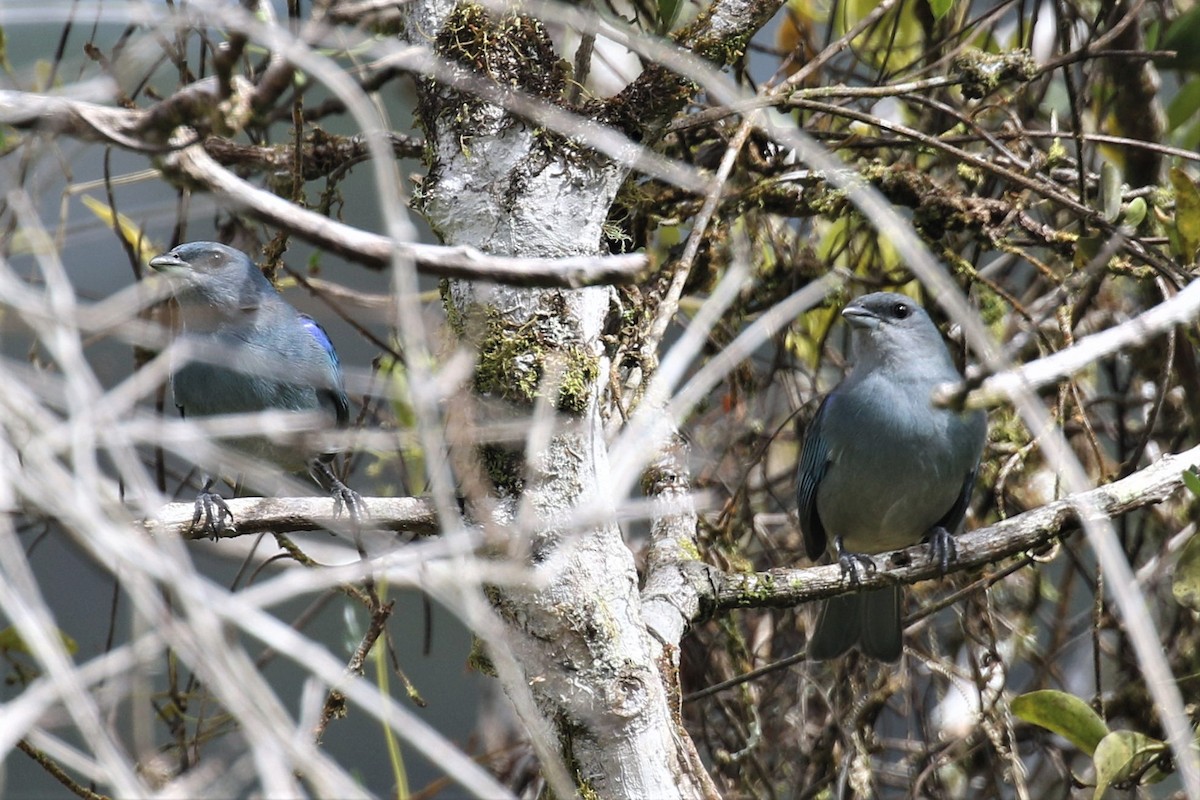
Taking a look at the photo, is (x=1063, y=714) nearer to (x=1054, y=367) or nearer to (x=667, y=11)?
(x=1054, y=367)

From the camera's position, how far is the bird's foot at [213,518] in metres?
3.45

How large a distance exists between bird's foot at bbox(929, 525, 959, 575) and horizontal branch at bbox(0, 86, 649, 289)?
2312mm

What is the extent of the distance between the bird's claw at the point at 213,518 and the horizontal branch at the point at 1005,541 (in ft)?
4.73

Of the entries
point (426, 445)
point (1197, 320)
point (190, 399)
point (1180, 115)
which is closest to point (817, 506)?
point (1197, 320)

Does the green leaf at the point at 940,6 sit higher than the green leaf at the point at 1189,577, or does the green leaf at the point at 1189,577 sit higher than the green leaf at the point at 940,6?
the green leaf at the point at 940,6

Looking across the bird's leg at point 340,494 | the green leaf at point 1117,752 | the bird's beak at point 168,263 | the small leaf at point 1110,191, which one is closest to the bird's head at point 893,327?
the small leaf at point 1110,191

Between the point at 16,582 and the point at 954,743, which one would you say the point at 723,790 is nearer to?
the point at 954,743

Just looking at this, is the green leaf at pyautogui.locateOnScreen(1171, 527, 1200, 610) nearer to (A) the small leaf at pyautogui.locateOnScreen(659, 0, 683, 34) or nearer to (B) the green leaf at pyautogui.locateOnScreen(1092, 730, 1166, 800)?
(B) the green leaf at pyautogui.locateOnScreen(1092, 730, 1166, 800)

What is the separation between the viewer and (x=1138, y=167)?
4.91 m

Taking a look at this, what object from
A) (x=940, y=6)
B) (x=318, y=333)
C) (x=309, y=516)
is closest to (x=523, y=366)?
(x=309, y=516)

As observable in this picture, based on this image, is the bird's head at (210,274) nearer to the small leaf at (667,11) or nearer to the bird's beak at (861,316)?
the small leaf at (667,11)

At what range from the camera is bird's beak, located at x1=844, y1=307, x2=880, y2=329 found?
4875 millimetres

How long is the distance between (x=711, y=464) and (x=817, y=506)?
577 millimetres

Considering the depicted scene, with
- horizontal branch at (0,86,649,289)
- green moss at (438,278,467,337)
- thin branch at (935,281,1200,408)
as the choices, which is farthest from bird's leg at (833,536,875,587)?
horizontal branch at (0,86,649,289)
